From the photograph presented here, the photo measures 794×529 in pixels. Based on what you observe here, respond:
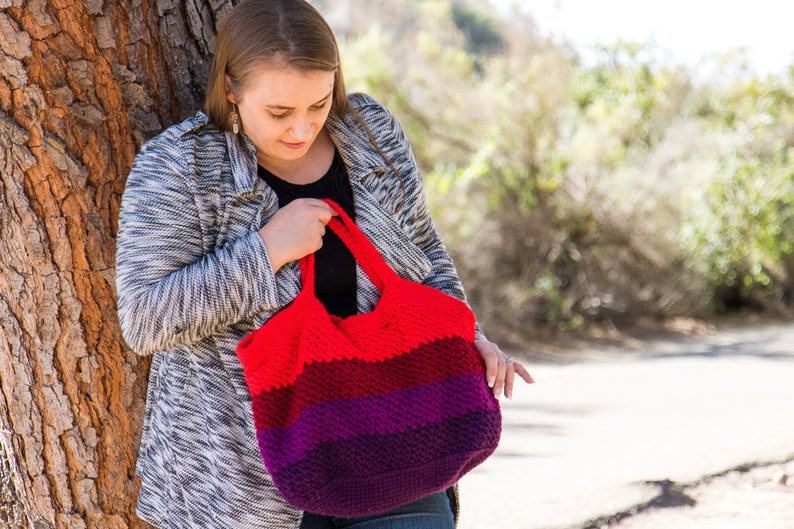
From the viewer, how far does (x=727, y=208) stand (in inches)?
340

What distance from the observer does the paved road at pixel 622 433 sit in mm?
3188

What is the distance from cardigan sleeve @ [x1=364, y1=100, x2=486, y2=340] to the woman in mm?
105

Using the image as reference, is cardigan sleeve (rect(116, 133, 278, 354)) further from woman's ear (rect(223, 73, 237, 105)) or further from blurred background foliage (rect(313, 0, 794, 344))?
blurred background foliage (rect(313, 0, 794, 344))

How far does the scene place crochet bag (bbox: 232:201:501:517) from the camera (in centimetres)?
166

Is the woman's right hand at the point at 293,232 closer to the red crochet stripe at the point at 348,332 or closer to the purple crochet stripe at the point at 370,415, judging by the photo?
the red crochet stripe at the point at 348,332

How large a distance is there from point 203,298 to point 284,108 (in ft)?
1.43

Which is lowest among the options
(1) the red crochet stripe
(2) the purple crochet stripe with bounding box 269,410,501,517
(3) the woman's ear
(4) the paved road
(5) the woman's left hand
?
(4) the paved road

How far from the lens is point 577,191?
8.23m

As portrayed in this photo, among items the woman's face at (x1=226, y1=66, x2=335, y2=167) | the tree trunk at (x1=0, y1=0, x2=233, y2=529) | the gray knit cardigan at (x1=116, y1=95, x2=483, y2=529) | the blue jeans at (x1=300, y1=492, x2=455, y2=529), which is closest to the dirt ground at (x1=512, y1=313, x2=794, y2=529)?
the blue jeans at (x1=300, y1=492, x2=455, y2=529)

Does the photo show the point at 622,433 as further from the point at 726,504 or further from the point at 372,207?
the point at 372,207

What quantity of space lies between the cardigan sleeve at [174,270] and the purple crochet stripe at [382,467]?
328mm

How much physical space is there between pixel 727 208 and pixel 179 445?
785 centimetres

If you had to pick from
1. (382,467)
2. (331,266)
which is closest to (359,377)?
(382,467)

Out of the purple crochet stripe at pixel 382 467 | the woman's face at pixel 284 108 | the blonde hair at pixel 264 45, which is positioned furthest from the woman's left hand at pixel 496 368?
the blonde hair at pixel 264 45
